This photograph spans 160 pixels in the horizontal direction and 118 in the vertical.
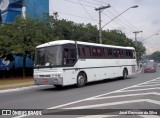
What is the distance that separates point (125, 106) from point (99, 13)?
2617cm

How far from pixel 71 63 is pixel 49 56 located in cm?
157

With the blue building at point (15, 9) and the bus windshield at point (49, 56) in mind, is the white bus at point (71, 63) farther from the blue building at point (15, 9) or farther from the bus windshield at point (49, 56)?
the blue building at point (15, 9)

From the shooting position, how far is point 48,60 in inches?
699

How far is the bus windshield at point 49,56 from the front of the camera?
17.5 metres

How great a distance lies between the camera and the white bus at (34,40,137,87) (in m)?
17.4

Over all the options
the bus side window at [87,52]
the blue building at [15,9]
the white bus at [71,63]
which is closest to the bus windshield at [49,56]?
the white bus at [71,63]

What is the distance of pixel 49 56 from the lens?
1780 centimetres

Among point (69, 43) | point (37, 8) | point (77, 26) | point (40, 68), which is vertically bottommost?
point (40, 68)

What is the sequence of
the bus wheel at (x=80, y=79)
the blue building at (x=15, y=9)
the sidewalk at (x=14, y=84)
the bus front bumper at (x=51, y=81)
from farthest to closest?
1. the blue building at (x=15, y=9)
2. the sidewalk at (x=14, y=84)
3. the bus wheel at (x=80, y=79)
4. the bus front bumper at (x=51, y=81)

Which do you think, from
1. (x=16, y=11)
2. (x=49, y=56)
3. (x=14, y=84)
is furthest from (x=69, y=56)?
(x=16, y=11)

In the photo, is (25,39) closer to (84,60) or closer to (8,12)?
(8,12)

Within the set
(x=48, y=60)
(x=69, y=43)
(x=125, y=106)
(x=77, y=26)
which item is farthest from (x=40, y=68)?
(x=77, y=26)

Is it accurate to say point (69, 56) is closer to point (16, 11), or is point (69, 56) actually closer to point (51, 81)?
point (51, 81)

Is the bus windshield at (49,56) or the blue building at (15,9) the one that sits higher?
the blue building at (15,9)
